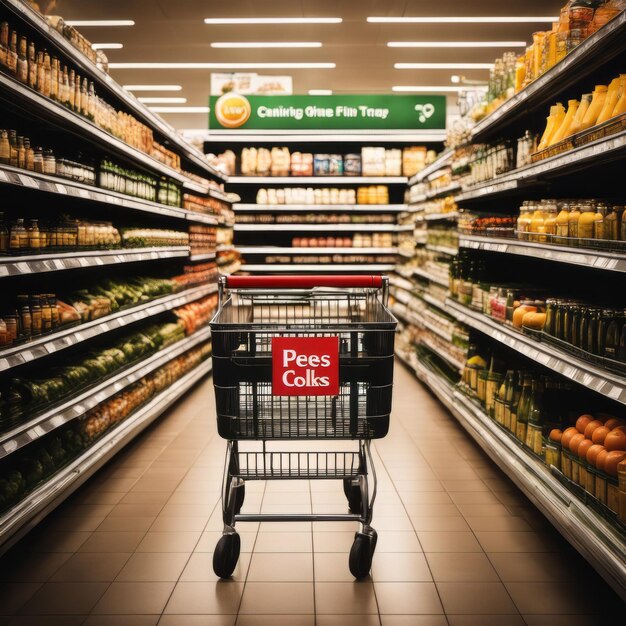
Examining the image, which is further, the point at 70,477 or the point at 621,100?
the point at 70,477

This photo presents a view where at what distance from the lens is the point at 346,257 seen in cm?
838

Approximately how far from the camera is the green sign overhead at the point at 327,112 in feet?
26.2

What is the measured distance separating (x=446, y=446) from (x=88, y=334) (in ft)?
7.96

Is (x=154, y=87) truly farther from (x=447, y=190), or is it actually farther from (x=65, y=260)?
(x=65, y=260)

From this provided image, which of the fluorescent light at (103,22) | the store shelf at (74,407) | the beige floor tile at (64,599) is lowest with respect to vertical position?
the beige floor tile at (64,599)

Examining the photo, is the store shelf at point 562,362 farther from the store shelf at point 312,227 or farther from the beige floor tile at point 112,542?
the store shelf at point 312,227

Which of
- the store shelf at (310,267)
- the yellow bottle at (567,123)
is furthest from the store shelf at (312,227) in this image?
the yellow bottle at (567,123)

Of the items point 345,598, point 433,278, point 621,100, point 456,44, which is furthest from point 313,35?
point 345,598

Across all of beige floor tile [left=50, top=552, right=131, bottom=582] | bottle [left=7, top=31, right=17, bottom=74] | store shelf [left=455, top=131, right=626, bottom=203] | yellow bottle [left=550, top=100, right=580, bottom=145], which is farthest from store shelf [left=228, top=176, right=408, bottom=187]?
beige floor tile [left=50, top=552, right=131, bottom=582]

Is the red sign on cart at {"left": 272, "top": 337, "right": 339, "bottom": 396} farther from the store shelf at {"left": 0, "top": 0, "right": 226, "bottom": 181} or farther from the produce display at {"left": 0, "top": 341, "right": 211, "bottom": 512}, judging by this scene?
the store shelf at {"left": 0, "top": 0, "right": 226, "bottom": 181}

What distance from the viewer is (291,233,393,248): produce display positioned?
27.2ft

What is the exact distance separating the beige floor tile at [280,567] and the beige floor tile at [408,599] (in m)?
0.30

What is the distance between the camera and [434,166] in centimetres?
644

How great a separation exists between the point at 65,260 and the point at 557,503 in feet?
8.10
